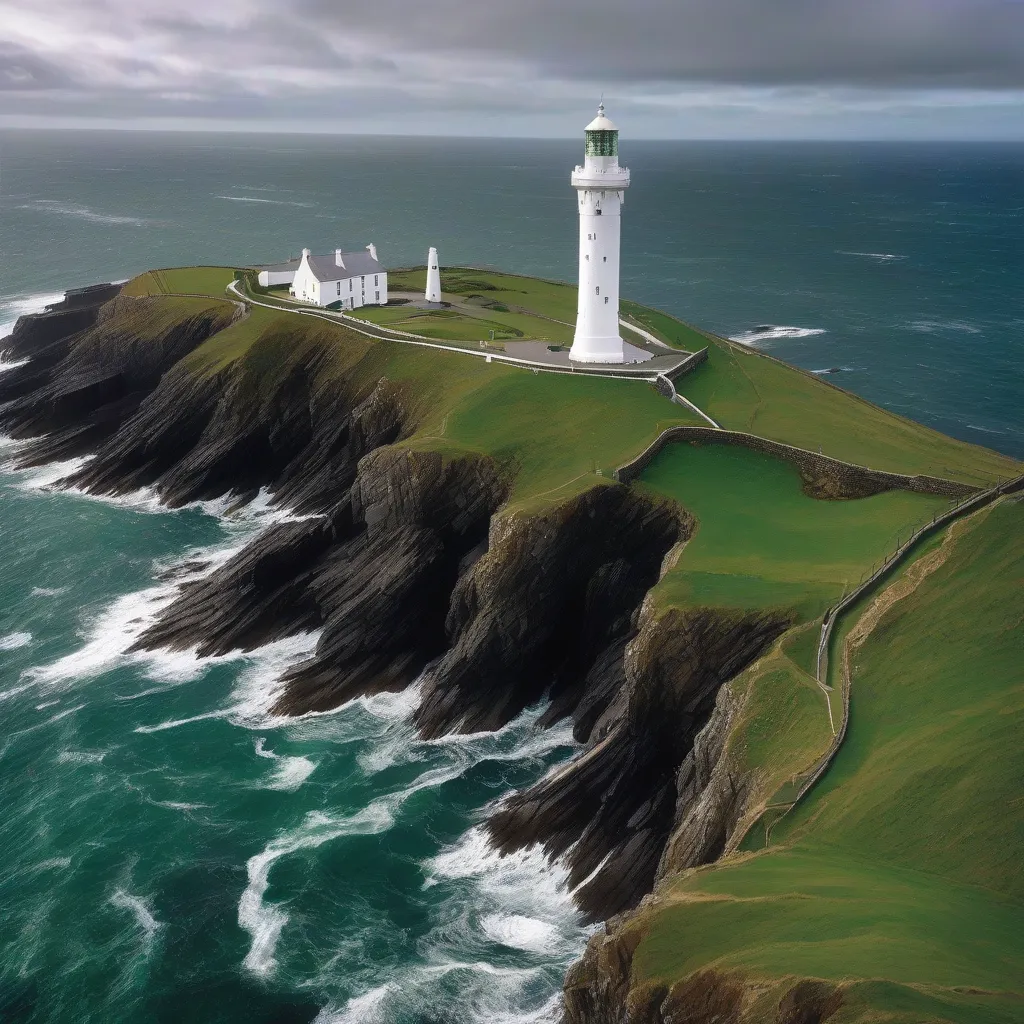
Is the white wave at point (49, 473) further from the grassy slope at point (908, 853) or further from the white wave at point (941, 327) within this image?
the white wave at point (941, 327)

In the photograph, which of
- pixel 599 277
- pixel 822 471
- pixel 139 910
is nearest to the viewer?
pixel 139 910

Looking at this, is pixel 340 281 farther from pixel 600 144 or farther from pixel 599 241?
pixel 600 144

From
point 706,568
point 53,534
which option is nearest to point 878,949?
point 706,568

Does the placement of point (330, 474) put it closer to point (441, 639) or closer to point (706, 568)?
point (441, 639)

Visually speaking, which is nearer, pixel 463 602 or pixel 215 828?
pixel 215 828

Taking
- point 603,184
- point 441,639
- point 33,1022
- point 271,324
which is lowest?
point 33,1022

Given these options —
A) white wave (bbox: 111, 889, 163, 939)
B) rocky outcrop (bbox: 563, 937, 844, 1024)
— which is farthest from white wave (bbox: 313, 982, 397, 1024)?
white wave (bbox: 111, 889, 163, 939)

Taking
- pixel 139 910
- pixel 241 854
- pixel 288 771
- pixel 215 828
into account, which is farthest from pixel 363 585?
pixel 139 910
